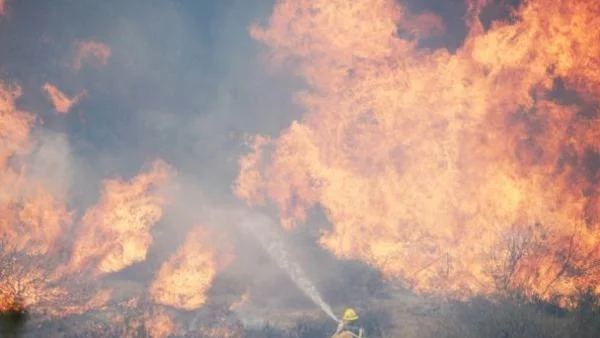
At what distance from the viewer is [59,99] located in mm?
17375

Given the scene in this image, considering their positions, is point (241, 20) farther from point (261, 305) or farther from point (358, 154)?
point (261, 305)

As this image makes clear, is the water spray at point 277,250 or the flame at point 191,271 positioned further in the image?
the water spray at point 277,250

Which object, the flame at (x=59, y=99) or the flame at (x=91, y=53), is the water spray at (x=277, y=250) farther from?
the flame at (x=91, y=53)

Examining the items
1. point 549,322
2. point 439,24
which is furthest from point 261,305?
point 439,24

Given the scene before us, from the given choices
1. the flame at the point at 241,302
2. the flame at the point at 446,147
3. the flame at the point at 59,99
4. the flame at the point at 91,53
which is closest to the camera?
the flame at the point at 446,147

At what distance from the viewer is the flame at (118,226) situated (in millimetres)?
15711

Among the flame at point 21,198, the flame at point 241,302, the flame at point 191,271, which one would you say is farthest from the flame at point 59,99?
the flame at point 241,302

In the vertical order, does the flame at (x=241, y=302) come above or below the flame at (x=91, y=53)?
below

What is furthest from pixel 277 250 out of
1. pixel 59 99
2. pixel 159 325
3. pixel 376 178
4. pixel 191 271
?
pixel 59 99

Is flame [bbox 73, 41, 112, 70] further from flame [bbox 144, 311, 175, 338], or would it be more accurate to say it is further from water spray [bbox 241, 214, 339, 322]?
flame [bbox 144, 311, 175, 338]

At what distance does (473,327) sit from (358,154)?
710cm

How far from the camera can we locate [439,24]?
1505 centimetres

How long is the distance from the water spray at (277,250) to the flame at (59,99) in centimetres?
844

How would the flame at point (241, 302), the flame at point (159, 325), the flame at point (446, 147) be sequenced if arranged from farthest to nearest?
the flame at point (241, 302) < the flame at point (159, 325) < the flame at point (446, 147)
